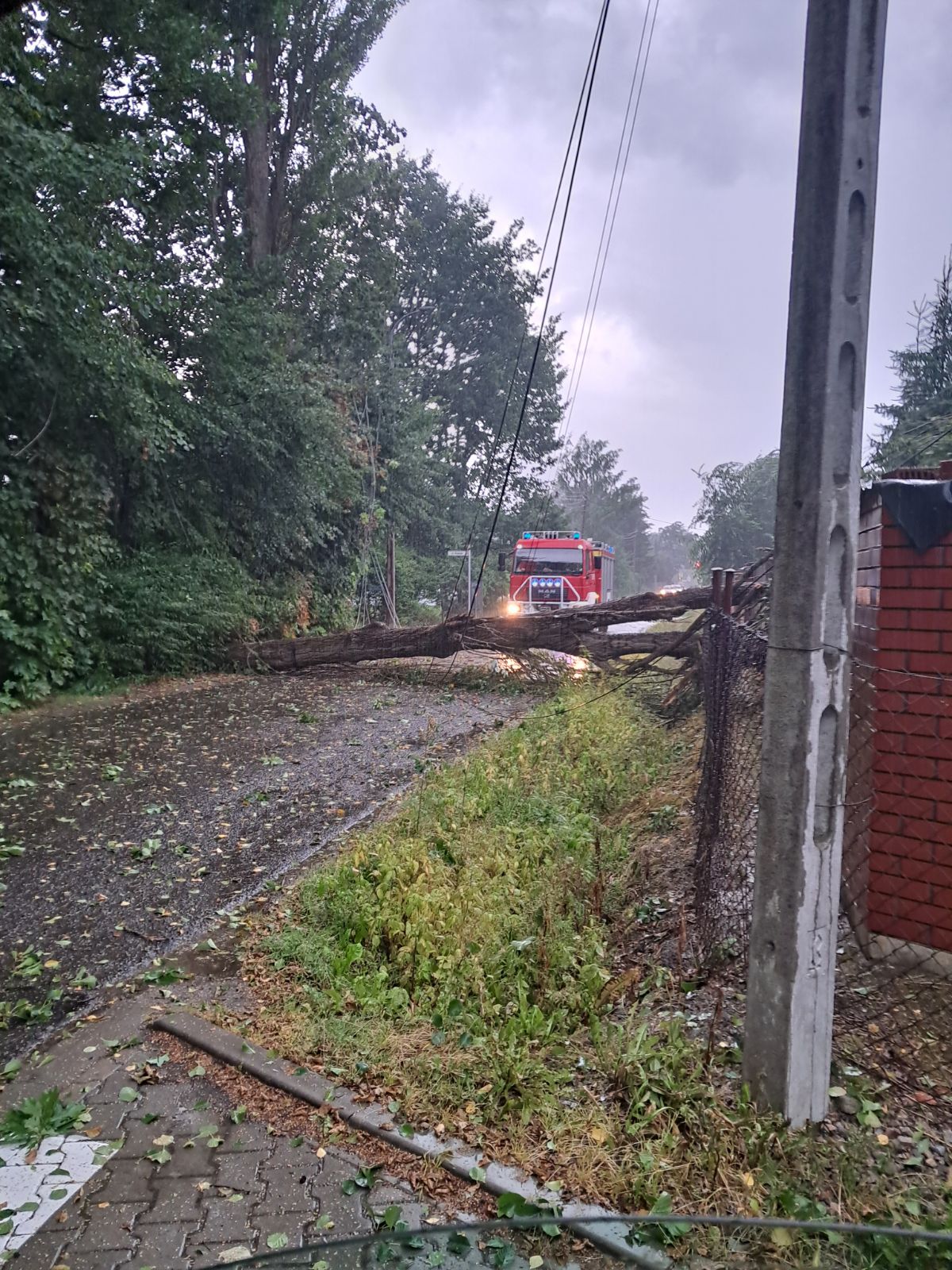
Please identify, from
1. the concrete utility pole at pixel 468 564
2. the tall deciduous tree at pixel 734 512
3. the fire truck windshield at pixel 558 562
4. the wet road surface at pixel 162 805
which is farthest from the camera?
the tall deciduous tree at pixel 734 512

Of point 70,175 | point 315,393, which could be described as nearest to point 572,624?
point 315,393

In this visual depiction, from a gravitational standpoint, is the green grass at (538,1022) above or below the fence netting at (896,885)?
below

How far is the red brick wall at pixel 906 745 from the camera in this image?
2934 millimetres

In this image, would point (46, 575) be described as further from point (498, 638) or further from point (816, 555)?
point (816, 555)

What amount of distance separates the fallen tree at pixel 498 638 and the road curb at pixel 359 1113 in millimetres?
7999

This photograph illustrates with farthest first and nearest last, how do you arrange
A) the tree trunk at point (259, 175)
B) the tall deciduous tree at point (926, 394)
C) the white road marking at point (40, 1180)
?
the tree trunk at point (259, 175) < the tall deciduous tree at point (926, 394) < the white road marking at point (40, 1180)

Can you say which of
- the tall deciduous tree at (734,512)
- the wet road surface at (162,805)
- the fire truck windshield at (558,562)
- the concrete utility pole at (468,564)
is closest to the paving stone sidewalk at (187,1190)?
the wet road surface at (162,805)

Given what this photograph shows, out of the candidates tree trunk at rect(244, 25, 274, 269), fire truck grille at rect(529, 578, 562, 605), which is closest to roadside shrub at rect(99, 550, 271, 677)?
tree trunk at rect(244, 25, 274, 269)

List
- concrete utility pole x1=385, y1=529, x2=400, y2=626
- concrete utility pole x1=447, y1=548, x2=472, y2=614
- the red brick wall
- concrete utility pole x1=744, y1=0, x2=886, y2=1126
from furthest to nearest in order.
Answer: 1. concrete utility pole x1=385, y1=529, x2=400, y2=626
2. concrete utility pole x1=447, y1=548, x2=472, y2=614
3. the red brick wall
4. concrete utility pole x1=744, y1=0, x2=886, y2=1126

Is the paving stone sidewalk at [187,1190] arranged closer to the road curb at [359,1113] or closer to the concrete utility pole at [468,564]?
the road curb at [359,1113]

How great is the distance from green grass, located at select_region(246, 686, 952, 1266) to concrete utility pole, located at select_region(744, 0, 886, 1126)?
0.80 ft

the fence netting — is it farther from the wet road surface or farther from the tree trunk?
the tree trunk

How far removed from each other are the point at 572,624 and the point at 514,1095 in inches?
381

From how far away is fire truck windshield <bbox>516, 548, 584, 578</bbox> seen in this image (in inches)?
934
